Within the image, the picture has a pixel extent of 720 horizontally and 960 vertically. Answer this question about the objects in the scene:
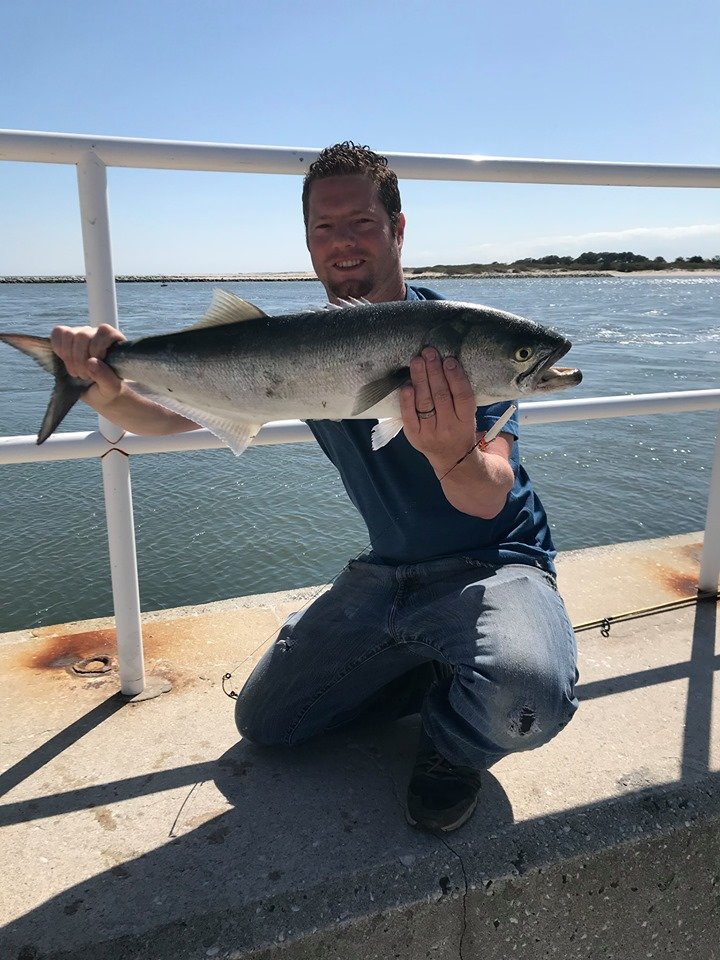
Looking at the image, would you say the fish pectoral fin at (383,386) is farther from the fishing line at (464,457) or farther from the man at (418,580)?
the fishing line at (464,457)

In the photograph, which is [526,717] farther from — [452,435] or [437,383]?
[437,383]

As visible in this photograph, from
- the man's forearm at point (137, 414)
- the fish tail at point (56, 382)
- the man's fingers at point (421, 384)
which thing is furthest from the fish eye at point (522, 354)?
the fish tail at point (56, 382)

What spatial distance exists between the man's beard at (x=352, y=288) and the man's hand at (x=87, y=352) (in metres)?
0.77

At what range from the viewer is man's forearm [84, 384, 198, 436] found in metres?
2.41

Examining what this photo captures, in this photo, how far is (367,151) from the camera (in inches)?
97.7

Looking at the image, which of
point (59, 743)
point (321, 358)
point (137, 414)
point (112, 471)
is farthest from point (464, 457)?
point (59, 743)

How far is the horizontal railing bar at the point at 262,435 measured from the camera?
2422mm

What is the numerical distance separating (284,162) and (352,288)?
0.47 metres

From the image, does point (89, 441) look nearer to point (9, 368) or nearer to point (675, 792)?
point (675, 792)

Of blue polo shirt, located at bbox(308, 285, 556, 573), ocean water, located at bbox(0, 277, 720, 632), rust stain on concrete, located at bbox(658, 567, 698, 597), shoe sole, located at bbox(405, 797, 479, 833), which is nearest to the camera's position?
shoe sole, located at bbox(405, 797, 479, 833)

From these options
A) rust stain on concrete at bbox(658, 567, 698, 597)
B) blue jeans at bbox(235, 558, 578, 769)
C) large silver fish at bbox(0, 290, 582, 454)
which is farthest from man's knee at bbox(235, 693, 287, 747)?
rust stain on concrete at bbox(658, 567, 698, 597)

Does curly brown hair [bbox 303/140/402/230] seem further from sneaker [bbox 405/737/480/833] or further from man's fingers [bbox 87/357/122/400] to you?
sneaker [bbox 405/737/480/833]

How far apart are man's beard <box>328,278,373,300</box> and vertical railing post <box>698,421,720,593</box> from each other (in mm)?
1887

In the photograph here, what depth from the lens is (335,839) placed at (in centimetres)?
200
